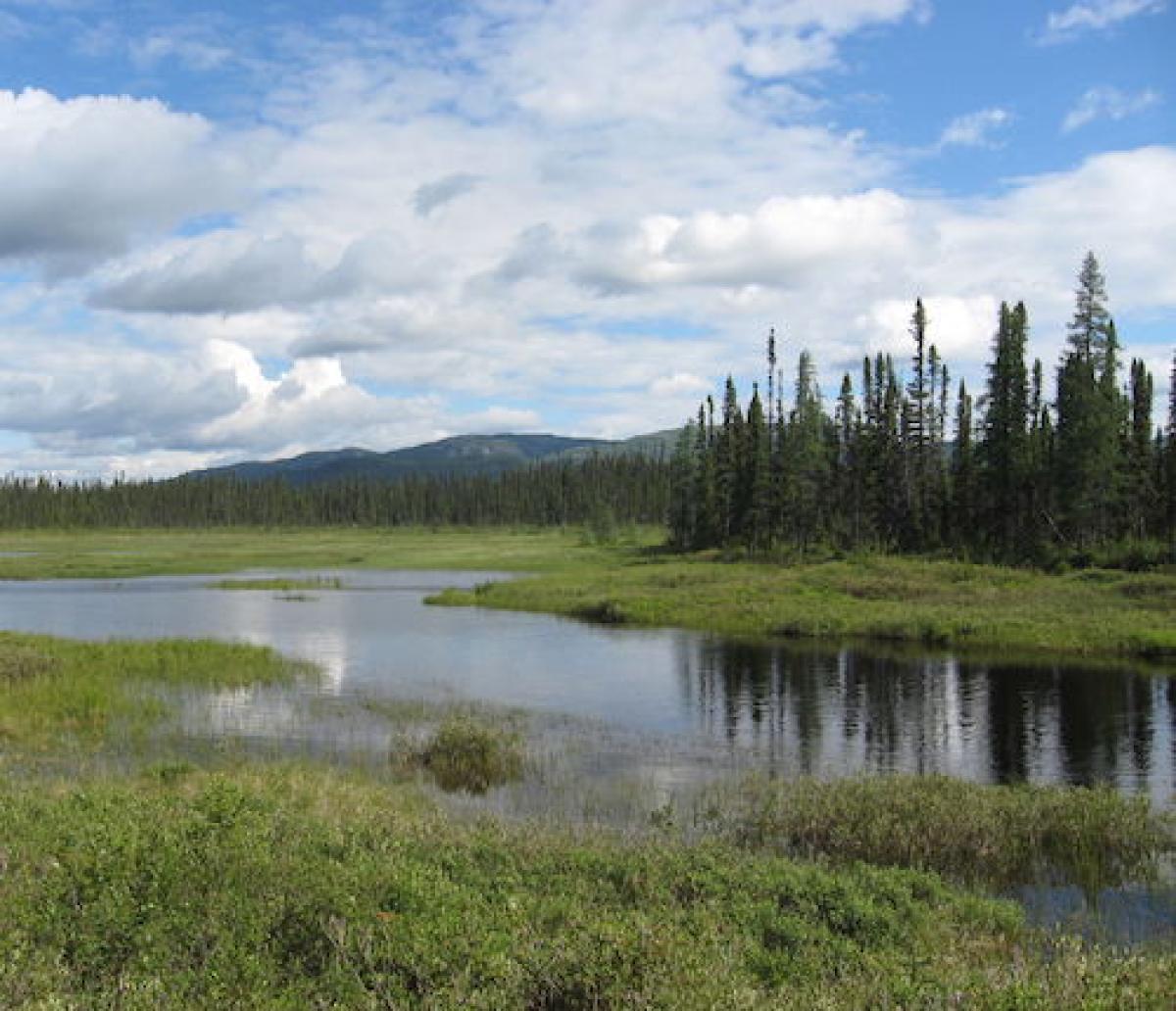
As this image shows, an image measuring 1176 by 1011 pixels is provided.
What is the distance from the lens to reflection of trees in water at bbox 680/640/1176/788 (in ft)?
82.2

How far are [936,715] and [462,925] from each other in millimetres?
23979

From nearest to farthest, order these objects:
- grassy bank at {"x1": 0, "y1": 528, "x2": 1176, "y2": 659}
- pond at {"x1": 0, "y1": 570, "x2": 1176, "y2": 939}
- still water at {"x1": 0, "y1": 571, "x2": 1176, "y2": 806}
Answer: pond at {"x1": 0, "y1": 570, "x2": 1176, "y2": 939}
still water at {"x1": 0, "y1": 571, "x2": 1176, "y2": 806}
grassy bank at {"x1": 0, "y1": 528, "x2": 1176, "y2": 659}

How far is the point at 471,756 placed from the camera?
23469mm

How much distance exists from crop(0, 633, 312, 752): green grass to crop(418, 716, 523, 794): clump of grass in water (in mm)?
8471

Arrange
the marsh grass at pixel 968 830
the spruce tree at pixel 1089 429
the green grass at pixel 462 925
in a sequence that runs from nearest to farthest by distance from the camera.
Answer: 1. the green grass at pixel 462 925
2. the marsh grass at pixel 968 830
3. the spruce tree at pixel 1089 429

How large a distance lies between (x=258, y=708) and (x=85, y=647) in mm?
11917

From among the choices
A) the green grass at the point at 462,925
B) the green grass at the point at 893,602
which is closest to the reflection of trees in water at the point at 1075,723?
the green grass at the point at 893,602

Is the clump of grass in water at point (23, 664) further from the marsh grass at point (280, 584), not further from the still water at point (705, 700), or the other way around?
the marsh grass at point (280, 584)

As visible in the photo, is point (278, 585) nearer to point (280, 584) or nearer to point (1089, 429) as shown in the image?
point (280, 584)

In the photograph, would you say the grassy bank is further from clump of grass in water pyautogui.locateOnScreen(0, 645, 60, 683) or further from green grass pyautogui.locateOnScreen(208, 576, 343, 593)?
clump of grass in water pyautogui.locateOnScreen(0, 645, 60, 683)

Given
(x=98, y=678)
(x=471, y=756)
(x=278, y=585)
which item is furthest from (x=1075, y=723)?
(x=278, y=585)

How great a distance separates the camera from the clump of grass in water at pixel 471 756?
22391 millimetres

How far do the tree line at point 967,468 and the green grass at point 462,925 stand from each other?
203 ft

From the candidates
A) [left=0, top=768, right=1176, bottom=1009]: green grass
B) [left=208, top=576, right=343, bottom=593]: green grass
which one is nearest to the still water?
[left=0, top=768, right=1176, bottom=1009]: green grass
